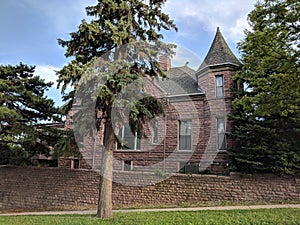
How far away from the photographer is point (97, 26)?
7.37m

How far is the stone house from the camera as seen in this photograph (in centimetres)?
1249

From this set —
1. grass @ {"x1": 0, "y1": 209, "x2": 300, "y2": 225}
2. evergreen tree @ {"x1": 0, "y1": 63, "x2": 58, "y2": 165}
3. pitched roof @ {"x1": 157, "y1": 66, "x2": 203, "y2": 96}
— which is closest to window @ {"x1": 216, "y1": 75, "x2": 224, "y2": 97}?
pitched roof @ {"x1": 157, "y1": 66, "x2": 203, "y2": 96}

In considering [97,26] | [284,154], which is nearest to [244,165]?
[284,154]

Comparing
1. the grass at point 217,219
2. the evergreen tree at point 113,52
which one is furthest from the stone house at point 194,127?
the grass at point 217,219

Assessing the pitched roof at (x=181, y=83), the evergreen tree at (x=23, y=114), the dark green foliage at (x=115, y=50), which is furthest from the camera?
the pitched roof at (x=181, y=83)

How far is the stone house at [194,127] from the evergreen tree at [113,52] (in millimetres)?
3951

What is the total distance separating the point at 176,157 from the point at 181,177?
366 centimetres

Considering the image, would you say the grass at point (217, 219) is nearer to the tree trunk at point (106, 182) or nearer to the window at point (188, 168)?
the tree trunk at point (106, 182)

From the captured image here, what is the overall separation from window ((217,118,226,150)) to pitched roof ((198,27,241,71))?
11.0 feet

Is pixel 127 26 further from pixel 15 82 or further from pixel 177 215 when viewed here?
pixel 15 82

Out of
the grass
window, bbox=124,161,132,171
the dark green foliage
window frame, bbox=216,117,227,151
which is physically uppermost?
the dark green foliage

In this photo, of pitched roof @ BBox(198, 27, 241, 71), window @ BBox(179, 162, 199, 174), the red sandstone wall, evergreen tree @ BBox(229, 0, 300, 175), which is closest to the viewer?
evergreen tree @ BBox(229, 0, 300, 175)

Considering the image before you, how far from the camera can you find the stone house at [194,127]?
Answer: 41.0 ft

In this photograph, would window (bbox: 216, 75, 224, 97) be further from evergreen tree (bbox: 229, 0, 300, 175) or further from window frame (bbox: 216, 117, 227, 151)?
evergreen tree (bbox: 229, 0, 300, 175)
